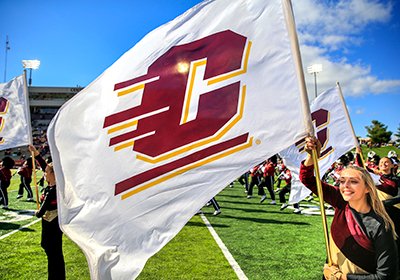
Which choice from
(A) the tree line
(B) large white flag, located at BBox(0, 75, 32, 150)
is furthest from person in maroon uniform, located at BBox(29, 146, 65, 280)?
(A) the tree line

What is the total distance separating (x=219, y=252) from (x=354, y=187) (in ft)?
15.0

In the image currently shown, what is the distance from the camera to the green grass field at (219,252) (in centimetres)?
543

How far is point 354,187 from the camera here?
2.48 m

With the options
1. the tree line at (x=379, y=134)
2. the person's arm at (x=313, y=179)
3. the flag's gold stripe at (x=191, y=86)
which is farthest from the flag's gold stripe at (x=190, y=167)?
the tree line at (x=379, y=134)

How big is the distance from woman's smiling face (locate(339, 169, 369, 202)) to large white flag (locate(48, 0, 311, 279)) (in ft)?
1.68

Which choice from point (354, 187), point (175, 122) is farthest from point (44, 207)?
point (354, 187)

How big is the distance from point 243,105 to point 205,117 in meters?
Result: 0.36

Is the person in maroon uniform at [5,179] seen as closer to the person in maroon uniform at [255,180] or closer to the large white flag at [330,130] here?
the person in maroon uniform at [255,180]

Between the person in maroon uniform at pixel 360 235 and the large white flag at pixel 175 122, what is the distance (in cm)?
60

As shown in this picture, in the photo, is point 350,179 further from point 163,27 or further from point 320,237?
point 320,237

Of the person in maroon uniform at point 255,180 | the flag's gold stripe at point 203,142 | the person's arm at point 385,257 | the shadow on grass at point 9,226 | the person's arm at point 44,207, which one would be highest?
the flag's gold stripe at point 203,142

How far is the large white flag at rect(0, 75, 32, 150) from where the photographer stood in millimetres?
5961

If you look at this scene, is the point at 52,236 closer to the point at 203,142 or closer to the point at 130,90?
the point at 130,90

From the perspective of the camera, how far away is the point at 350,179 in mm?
2520
